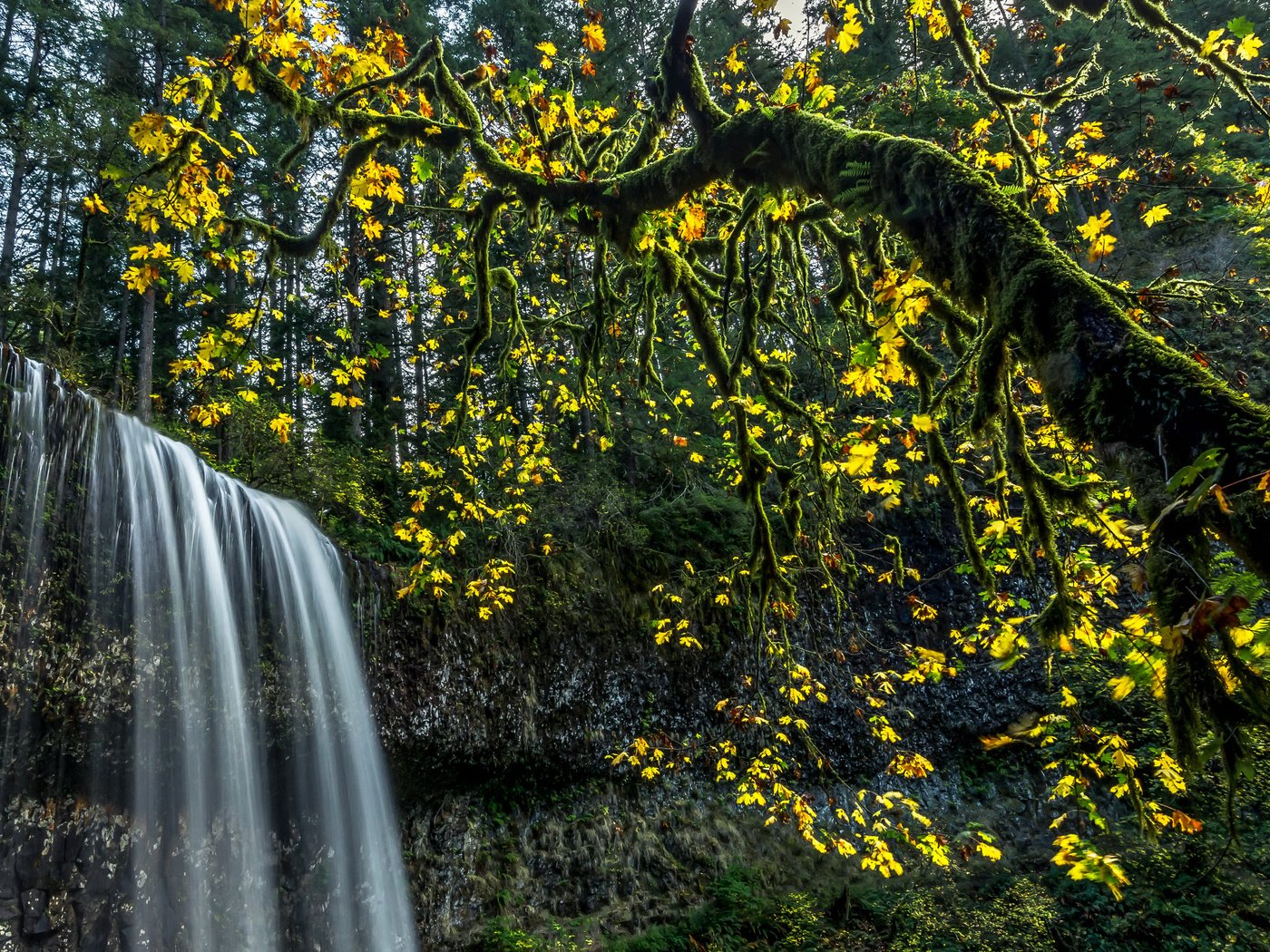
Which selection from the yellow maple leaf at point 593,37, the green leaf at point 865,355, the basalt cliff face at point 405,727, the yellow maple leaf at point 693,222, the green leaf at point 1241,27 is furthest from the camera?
the basalt cliff face at point 405,727

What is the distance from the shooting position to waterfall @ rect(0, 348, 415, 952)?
5.22 metres

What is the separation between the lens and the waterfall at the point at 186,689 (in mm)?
5223

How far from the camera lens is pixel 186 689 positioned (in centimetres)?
603

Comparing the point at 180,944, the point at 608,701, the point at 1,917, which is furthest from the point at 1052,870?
the point at 1,917

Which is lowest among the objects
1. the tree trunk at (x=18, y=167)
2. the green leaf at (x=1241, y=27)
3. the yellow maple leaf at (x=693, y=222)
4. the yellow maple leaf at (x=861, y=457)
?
the yellow maple leaf at (x=861, y=457)

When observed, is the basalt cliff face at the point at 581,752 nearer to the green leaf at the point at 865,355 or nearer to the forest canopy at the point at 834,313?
the forest canopy at the point at 834,313

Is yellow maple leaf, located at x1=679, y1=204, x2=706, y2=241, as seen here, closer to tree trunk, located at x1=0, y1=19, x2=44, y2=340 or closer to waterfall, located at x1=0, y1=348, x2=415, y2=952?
waterfall, located at x1=0, y1=348, x2=415, y2=952

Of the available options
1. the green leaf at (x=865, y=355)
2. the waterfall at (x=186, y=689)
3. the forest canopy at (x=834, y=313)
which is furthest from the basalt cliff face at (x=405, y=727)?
the green leaf at (x=865, y=355)

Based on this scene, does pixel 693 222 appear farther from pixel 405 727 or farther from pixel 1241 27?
pixel 405 727

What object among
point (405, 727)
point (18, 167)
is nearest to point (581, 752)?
point (405, 727)

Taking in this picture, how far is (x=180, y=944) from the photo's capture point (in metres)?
5.68

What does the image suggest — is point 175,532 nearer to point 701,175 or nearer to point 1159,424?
point 701,175

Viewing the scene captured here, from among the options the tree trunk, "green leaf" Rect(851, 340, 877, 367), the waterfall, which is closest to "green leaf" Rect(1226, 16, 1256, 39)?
"green leaf" Rect(851, 340, 877, 367)

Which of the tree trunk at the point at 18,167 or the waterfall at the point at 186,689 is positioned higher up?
the tree trunk at the point at 18,167
